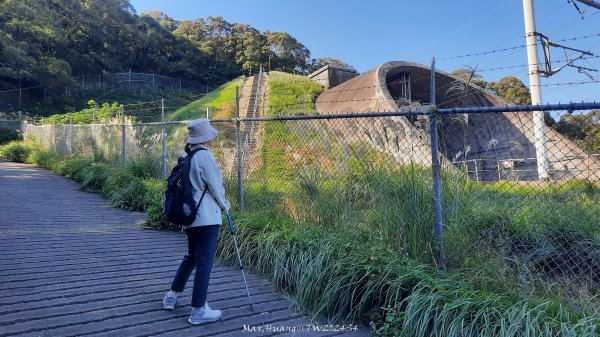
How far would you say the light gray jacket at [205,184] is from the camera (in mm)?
3475

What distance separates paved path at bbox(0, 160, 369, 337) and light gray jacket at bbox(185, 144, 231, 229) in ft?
2.84

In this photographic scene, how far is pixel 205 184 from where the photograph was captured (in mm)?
3533

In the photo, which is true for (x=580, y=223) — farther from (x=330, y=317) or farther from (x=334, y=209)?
(x=330, y=317)

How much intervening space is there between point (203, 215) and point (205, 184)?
251mm

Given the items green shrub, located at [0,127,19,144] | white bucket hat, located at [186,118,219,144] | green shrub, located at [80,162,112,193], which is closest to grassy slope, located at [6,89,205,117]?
green shrub, located at [0,127,19,144]

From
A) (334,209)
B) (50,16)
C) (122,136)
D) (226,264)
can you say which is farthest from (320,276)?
(50,16)

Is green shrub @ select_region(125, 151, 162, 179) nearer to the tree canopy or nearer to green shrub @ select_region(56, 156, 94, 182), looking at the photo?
green shrub @ select_region(56, 156, 94, 182)

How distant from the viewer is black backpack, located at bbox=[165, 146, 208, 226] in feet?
11.2

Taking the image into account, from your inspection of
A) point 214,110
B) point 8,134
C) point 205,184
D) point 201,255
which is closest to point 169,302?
point 201,255

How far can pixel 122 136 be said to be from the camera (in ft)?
40.2

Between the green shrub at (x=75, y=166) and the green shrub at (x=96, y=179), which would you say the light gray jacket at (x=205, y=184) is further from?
the green shrub at (x=75, y=166)

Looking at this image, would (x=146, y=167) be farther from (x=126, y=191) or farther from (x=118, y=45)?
(x=118, y=45)

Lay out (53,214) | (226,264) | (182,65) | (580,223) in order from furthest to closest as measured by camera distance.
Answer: (182,65) < (53,214) < (226,264) < (580,223)

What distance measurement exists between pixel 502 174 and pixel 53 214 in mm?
7571
